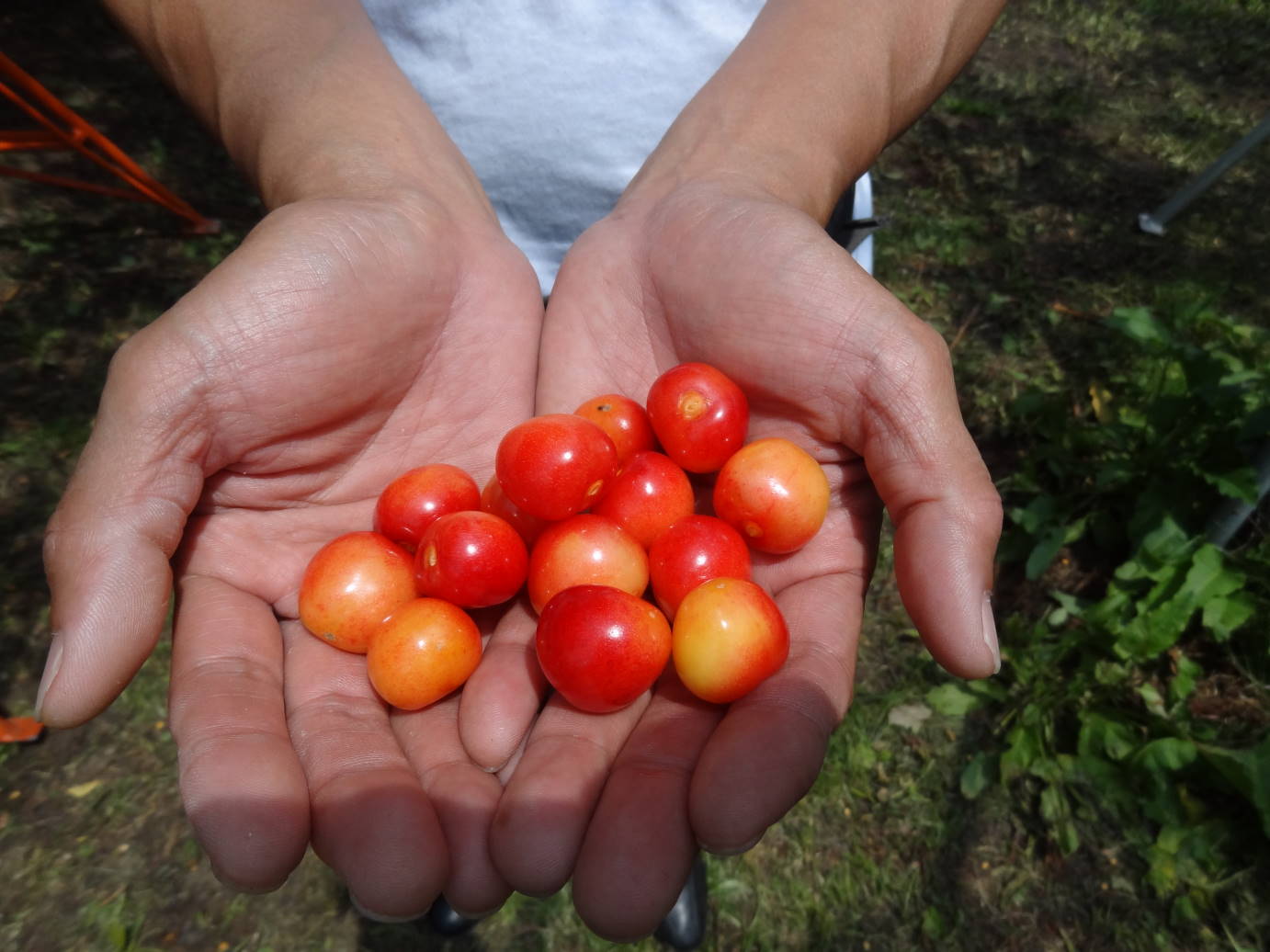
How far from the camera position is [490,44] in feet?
11.1

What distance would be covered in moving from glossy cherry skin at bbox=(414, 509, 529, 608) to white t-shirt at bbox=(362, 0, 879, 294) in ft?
5.16

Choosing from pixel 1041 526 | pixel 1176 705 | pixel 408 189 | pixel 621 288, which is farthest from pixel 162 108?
pixel 1176 705

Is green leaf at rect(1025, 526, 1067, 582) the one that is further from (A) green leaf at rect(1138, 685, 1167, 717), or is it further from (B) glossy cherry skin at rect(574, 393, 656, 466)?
(B) glossy cherry skin at rect(574, 393, 656, 466)

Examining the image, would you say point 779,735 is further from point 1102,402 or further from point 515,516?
point 1102,402

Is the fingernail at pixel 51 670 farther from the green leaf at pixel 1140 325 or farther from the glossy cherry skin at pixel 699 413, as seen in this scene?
the green leaf at pixel 1140 325

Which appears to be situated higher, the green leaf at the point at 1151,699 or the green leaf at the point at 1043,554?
the green leaf at the point at 1043,554

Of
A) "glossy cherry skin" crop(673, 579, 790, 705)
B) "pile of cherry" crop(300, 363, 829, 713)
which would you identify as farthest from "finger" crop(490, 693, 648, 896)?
"glossy cherry skin" crop(673, 579, 790, 705)

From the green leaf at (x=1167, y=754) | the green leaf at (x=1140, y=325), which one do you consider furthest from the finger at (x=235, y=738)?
the green leaf at (x=1140, y=325)

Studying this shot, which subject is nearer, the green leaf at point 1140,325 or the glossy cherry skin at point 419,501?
the glossy cherry skin at point 419,501

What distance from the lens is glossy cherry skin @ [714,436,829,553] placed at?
2832mm

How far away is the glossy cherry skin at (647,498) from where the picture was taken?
3113 mm

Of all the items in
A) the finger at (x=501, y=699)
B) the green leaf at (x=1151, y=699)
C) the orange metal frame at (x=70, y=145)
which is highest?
the finger at (x=501, y=699)

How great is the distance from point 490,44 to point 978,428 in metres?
3.77

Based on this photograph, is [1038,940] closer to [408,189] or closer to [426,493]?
[426,493]
